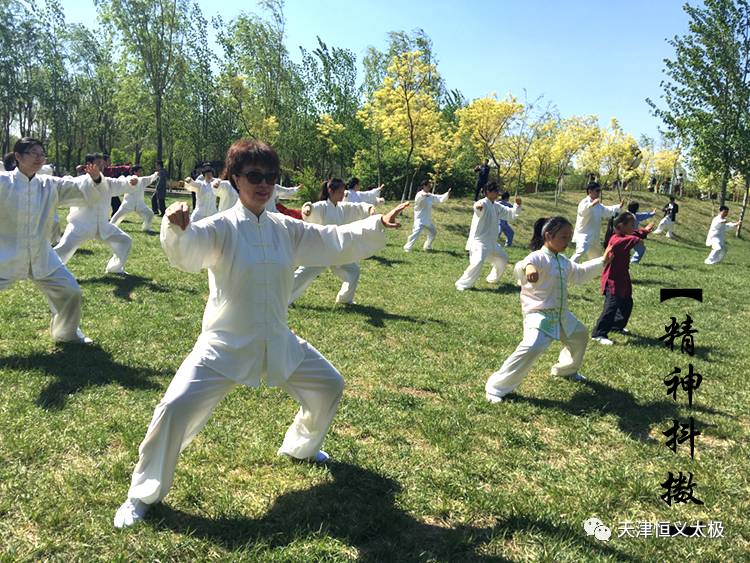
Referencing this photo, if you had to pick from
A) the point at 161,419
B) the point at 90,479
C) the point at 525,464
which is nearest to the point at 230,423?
the point at 90,479

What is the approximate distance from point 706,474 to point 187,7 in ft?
128

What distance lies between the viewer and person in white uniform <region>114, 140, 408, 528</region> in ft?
9.45

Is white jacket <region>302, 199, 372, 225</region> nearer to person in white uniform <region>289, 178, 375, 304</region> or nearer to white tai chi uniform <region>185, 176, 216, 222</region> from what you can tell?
person in white uniform <region>289, 178, 375, 304</region>

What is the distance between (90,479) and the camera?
3.32 meters

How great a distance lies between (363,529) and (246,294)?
4.96 ft

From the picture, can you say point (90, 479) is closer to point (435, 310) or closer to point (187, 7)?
point (435, 310)

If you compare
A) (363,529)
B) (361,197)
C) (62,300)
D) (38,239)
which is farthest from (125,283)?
(361,197)

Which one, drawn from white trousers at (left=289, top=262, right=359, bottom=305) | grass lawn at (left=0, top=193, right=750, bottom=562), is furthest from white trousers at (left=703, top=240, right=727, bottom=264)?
white trousers at (left=289, top=262, right=359, bottom=305)

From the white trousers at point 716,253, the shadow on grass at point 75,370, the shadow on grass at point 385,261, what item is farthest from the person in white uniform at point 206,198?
the white trousers at point 716,253

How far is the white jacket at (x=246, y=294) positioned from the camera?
117 inches

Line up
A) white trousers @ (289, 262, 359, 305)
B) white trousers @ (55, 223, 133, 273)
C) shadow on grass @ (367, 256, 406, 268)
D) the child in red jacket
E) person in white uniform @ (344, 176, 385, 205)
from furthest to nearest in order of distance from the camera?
person in white uniform @ (344, 176, 385, 205) < shadow on grass @ (367, 256, 406, 268) < white trousers @ (55, 223, 133, 273) < white trousers @ (289, 262, 359, 305) < the child in red jacket

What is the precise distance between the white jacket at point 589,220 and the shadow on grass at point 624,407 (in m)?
6.92

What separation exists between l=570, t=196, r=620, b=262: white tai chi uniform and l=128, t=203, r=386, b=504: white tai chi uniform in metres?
9.53

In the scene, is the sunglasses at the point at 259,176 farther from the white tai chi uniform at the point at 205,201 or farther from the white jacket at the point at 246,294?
the white tai chi uniform at the point at 205,201
